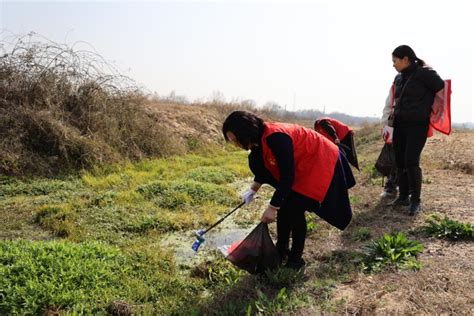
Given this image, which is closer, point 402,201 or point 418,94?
point 418,94

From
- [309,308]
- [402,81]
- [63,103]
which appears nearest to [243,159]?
[63,103]

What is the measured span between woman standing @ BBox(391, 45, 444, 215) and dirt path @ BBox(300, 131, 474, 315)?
49cm

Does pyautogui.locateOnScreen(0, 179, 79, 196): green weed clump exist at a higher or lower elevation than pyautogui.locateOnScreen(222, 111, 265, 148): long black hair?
lower

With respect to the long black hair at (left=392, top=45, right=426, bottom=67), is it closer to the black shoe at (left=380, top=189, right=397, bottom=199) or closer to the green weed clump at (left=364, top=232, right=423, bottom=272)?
the black shoe at (left=380, top=189, right=397, bottom=199)

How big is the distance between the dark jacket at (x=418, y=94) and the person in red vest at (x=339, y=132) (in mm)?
833

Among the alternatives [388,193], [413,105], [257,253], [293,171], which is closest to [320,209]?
[293,171]

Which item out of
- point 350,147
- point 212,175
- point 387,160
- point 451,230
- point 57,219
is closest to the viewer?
point 451,230

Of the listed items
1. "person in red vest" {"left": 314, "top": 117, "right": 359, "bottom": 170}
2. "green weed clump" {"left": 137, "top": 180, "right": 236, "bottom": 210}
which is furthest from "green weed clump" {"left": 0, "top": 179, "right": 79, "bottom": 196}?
"person in red vest" {"left": 314, "top": 117, "right": 359, "bottom": 170}

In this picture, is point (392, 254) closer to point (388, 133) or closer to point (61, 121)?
point (388, 133)

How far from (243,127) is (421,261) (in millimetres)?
1945

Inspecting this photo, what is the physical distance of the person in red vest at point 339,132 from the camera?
16.6 ft

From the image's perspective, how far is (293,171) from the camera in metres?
2.88

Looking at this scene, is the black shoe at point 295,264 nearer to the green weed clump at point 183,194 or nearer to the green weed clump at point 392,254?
the green weed clump at point 392,254

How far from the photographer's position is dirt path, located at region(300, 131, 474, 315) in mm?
2660
